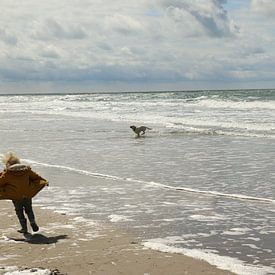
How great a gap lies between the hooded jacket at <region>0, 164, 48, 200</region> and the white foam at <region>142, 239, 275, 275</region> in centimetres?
192

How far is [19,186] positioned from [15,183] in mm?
71

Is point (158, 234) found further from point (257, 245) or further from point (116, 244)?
point (257, 245)

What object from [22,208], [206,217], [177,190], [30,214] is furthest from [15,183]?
[177,190]

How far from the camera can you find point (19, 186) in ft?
24.2

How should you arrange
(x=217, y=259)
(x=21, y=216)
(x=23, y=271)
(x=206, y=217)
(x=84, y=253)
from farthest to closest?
(x=206, y=217) → (x=21, y=216) → (x=84, y=253) → (x=217, y=259) → (x=23, y=271)

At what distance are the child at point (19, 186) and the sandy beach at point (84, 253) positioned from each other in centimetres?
30

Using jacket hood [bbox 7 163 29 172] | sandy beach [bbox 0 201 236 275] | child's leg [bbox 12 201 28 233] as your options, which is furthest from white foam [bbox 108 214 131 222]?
jacket hood [bbox 7 163 29 172]

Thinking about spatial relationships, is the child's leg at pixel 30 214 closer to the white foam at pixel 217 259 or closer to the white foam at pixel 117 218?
the white foam at pixel 117 218

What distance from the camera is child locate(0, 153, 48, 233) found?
733cm

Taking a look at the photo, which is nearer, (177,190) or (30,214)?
(30,214)

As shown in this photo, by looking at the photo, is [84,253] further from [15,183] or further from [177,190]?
[177,190]

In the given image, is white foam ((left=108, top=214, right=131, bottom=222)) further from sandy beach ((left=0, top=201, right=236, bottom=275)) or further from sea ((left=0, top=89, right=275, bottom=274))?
sandy beach ((left=0, top=201, right=236, bottom=275))

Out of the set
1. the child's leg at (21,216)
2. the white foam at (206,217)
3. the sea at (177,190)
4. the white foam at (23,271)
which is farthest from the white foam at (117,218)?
the white foam at (23,271)

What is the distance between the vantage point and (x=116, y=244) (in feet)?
22.0
